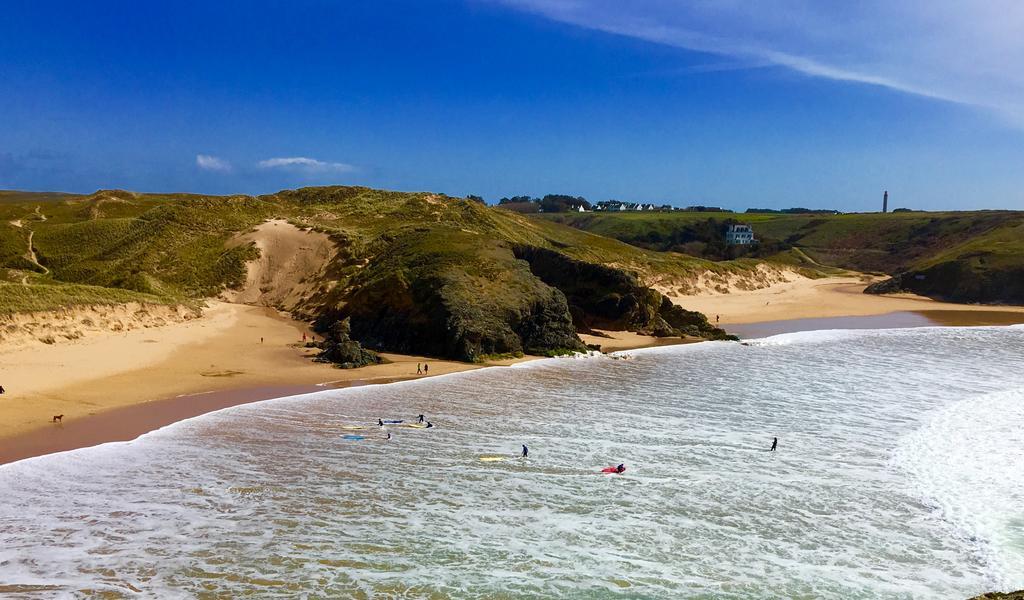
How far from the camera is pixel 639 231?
5468 inches

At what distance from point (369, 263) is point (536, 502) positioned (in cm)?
3505

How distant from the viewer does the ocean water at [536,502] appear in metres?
13.0

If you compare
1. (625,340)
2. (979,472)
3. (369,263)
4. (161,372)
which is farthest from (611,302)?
(979,472)

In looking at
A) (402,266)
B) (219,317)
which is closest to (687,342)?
(402,266)

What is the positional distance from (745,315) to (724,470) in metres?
43.9

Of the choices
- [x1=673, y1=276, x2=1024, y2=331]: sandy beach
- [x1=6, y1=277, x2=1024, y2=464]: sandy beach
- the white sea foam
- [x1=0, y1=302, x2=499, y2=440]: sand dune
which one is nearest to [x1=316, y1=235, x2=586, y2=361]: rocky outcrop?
[x1=6, y1=277, x2=1024, y2=464]: sandy beach

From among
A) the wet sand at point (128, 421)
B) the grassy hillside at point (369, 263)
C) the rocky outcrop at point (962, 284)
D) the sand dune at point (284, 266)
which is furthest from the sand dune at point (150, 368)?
the rocky outcrop at point (962, 284)

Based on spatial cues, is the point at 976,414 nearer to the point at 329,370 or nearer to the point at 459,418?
the point at 459,418

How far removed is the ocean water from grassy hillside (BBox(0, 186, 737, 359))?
1043 cm

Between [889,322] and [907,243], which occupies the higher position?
[907,243]

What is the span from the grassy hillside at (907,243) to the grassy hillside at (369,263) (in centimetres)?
2243

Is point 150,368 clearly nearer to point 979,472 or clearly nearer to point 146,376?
point 146,376

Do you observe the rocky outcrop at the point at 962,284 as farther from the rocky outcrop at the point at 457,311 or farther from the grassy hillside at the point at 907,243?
the rocky outcrop at the point at 457,311

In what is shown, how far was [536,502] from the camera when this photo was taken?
16.6m
